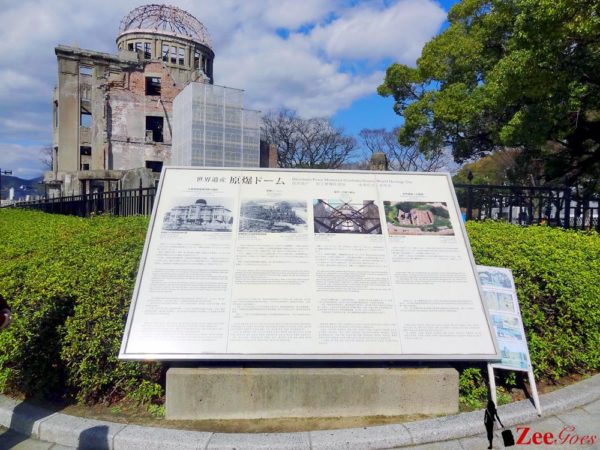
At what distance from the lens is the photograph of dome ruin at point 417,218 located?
11.1ft

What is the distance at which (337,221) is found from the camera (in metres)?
3.37

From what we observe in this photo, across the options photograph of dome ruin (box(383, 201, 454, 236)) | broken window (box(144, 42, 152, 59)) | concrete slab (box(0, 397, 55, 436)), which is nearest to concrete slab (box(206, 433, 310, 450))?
concrete slab (box(0, 397, 55, 436))

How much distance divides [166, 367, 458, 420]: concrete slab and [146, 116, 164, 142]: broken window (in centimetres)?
4031

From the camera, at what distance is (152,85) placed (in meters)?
40.3

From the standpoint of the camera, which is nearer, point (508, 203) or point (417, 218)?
point (417, 218)

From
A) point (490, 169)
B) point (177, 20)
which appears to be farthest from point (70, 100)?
point (490, 169)

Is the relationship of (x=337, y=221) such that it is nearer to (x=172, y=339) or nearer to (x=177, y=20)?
(x=172, y=339)

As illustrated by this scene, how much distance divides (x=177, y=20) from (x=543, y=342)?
4857cm

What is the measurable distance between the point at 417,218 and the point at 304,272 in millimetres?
1149

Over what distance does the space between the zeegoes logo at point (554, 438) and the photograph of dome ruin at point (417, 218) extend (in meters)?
1.54

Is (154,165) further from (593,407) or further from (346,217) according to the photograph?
(593,407)

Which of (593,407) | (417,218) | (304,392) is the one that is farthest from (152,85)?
(593,407)

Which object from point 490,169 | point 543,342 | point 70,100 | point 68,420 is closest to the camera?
point 68,420

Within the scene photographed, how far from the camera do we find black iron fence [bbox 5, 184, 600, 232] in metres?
7.38
